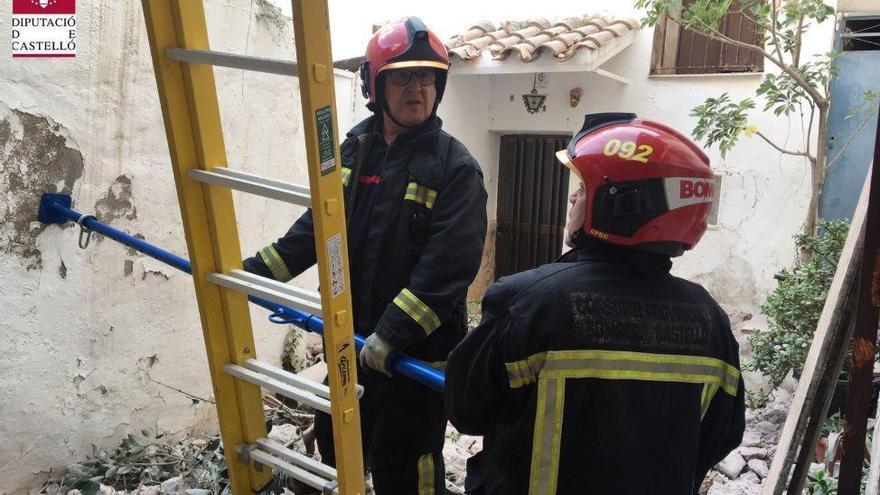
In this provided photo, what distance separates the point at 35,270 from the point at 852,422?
3.12 m

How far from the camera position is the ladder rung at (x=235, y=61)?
153cm

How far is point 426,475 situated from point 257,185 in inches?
51.4

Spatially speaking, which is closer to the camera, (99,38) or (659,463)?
(659,463)

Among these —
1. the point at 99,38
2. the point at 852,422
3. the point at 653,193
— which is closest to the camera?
the point at 653,193

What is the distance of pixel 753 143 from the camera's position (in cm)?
661

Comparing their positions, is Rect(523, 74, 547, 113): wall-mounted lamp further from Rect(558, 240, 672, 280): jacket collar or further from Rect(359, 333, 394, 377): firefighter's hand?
Rect(558, 240, 672, 280): jacket collar

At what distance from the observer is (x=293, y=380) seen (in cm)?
180

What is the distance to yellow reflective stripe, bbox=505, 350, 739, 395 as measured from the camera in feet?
4.74

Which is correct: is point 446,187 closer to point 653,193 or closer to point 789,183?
point 653,193

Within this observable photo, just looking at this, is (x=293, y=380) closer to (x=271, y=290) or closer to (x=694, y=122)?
(x=271, y=290)

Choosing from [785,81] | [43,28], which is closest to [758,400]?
[785,81]

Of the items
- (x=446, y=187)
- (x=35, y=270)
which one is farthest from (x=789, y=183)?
(x=35, y=270)

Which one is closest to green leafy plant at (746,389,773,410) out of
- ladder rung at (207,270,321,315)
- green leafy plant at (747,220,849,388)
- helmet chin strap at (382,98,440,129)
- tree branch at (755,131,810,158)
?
green leafy plant at (747,220,849,388)

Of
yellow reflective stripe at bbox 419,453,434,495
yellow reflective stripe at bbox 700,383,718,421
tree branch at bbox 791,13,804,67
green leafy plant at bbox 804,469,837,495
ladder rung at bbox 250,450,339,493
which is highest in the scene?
tree branch at bbox 791,13,804,67
